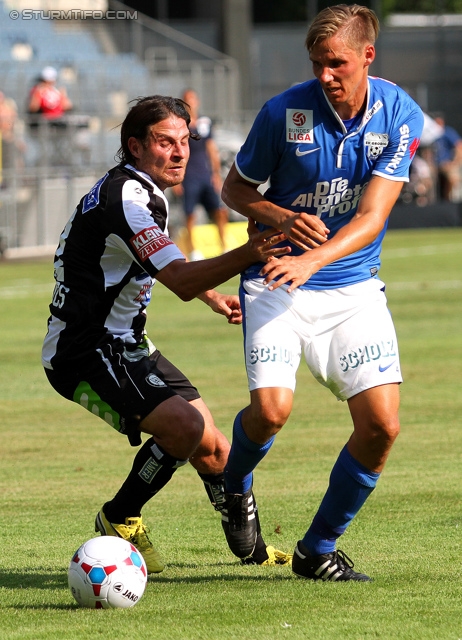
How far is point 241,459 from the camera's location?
5332mm

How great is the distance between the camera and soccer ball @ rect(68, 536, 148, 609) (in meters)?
4.73

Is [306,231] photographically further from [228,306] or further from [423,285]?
[423,285]

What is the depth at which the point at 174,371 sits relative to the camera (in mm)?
5727

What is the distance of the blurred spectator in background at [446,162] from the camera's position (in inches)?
1460

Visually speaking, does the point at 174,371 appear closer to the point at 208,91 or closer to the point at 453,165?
the point at 208,91

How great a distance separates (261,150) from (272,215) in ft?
1.06

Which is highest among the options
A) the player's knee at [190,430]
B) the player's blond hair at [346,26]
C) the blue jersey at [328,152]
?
the player's blond hair at [346,26]

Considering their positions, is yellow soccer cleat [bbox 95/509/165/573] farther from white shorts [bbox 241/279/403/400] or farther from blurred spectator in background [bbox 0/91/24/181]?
blurred spectator in background [bbox 0/91/24/181]

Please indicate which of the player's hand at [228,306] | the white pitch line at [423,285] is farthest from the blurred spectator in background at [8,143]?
the player's hand at [228,306]

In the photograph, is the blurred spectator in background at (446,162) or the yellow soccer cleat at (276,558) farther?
the blurred spectator in background at (446,162)

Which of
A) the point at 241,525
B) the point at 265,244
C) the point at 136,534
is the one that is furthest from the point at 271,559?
the point at 265,244

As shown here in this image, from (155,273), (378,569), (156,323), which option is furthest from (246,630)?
(156,323)

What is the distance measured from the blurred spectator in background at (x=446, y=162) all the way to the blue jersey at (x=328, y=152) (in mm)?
32470

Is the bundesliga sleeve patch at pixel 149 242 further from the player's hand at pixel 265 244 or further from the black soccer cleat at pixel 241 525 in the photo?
the black soccer cleat at pixel 241 525
